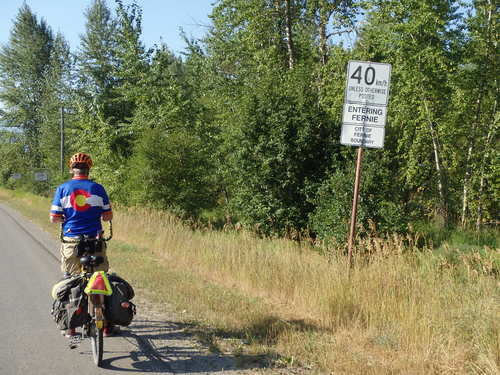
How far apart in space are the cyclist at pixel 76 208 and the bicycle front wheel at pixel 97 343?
330 millimetres

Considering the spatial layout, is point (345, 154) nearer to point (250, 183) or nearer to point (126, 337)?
point (250, 183)

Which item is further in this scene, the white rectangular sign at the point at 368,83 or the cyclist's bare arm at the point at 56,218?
the white rectangular sign at the point at 368,83

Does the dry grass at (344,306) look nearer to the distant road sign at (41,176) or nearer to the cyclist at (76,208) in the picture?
the cyclist at (76,208)

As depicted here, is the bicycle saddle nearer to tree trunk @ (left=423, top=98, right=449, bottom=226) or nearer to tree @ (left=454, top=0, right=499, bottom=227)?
tree trunk @ (left=423, top=98, right=449, bottom=226)

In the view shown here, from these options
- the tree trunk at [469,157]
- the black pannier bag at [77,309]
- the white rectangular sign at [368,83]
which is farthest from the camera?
the tree trunk at [469,157]

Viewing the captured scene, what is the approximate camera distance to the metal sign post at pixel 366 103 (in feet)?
23.7

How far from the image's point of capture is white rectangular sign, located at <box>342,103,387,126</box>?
23.9 ft

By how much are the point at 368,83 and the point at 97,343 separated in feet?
16.7

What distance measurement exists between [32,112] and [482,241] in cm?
4869

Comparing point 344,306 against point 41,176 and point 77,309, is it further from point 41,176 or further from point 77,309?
point 41,176

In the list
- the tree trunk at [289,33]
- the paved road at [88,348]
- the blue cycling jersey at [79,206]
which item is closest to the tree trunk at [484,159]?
the tree trunk at [289,33]

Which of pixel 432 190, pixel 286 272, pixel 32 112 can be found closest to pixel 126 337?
pixel 286 272

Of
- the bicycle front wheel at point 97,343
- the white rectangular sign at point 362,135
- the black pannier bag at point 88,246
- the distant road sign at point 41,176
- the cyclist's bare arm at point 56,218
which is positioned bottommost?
the distant road sign at point 41,176

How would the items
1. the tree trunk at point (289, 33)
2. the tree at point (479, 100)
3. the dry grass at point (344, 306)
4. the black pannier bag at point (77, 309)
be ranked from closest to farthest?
the dry grass at point (344, 306)
the black pannier bag at point (77, 309)
the tree at point (479, 100)
the tree trunk at point (289, 33)
